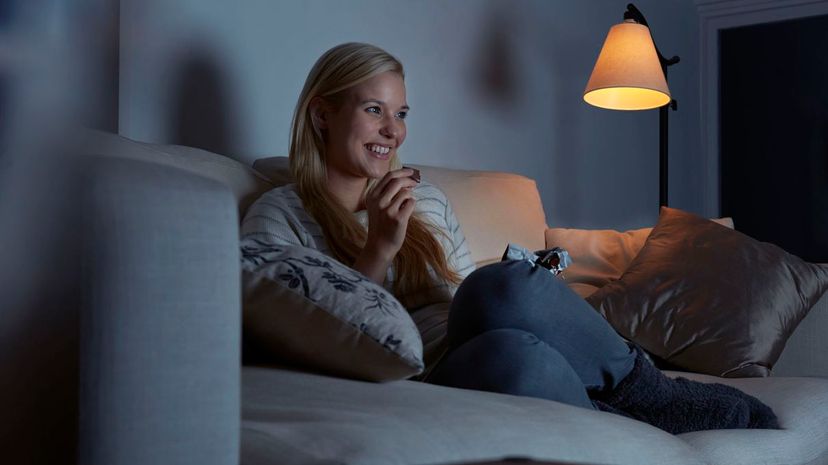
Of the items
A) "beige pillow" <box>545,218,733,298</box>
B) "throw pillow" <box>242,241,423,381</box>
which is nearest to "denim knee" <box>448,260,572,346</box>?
"throw pillow" <box>242,241,423,381</box>

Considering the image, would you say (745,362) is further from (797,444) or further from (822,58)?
(822,58)

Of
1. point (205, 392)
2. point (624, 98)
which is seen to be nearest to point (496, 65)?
point (624, 98)

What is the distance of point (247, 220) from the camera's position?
171cm

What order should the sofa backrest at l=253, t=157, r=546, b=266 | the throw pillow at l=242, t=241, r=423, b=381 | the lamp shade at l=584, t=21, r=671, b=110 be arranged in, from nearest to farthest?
the throw pillow at l=242, t=241, r=423, b=381 → the sofa backrest at l=253, t=157, r=546, b=266 → the lamp shade at l=584, t=21, r=671, b=110

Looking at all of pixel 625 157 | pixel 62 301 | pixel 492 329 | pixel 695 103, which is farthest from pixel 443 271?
pixel 695 103

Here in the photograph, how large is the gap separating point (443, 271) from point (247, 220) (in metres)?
0.41

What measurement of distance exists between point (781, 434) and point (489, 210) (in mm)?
1082

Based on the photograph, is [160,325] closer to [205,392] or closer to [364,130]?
[205,392]

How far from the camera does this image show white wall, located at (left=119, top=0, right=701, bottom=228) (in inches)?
77.8

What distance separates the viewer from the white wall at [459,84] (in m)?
1.98

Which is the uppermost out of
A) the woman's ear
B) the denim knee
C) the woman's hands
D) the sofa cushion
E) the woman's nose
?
the woman's ear

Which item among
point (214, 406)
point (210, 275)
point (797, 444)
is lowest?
point (797, 444)

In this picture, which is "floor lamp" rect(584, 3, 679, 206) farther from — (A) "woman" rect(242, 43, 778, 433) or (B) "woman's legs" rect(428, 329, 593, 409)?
(B) "woman's legs" rect(428, 329, 593, 409)

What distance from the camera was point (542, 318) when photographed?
134cm
